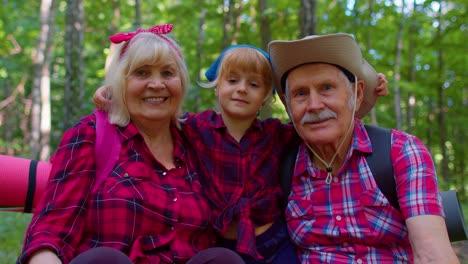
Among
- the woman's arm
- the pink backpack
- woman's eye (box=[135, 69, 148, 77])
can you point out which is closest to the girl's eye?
woman's eye (box=[135, 69, 148, 77])

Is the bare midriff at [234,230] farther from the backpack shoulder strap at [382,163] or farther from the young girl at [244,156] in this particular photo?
the backpack shoulder strap at [382,163]

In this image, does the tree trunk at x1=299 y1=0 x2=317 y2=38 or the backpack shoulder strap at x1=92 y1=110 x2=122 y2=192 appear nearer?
the backpack shoulder strap at x1=92 y1=110 x2=122 y2=192

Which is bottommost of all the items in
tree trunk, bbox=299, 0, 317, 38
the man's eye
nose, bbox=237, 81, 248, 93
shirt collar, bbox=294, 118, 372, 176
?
shirt collar, bbox=294, 118, 372, 176

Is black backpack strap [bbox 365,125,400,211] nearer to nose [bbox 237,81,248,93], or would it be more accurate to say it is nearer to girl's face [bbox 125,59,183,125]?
nose [bbox 237,81,248,93]

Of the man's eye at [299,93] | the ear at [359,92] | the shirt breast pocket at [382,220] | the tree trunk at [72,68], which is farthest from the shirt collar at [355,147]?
the tree trunk at [72,68]

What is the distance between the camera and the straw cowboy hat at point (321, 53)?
2.41 m

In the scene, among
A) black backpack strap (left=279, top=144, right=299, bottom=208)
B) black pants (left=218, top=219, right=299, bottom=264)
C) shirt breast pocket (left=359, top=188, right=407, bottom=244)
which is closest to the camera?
shirt breast pocket (left=359, top=188, right=407, bottom=244)

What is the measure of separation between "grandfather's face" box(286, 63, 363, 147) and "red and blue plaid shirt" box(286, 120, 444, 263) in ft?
0.51

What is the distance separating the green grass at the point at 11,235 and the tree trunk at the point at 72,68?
2.61 meters

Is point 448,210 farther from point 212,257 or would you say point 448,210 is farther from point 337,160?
point 212,257

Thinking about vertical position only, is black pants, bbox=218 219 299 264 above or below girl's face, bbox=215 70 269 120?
below

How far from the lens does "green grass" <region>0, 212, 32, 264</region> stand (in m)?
4.29

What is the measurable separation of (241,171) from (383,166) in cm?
85

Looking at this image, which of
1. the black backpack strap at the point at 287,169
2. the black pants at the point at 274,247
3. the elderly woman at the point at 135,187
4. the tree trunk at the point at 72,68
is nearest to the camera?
the elderly woman at the point at 135,187
